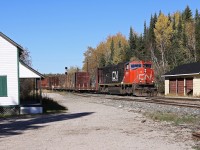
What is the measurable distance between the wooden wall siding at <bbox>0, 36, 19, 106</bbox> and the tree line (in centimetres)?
3038

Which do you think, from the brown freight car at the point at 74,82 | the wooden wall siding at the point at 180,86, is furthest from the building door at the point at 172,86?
the brown freight car at the point at 74,82

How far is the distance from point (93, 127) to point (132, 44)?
107 m

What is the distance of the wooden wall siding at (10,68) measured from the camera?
72.0 ft

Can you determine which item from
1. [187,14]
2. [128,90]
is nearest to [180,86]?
[128,90]

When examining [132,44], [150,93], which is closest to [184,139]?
[150,93]

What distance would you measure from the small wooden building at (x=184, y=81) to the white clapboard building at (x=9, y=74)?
21195mm

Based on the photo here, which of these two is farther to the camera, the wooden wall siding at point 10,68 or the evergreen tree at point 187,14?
the evergreen tree at point 187,14

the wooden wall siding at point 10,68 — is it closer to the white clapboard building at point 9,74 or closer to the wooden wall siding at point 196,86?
the white clapboard building at point 9,74

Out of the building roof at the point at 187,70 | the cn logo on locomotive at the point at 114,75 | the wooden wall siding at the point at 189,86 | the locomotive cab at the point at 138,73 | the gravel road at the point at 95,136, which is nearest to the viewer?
the gravel road at the point at 95,136

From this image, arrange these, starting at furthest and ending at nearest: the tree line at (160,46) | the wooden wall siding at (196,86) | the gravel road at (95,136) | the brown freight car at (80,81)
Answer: the tree line at (160,46), the brown freight car at (80,81), the wooden wall siding at (196,86), the gravel road at (95,136)

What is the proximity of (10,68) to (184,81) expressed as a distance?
24018mm

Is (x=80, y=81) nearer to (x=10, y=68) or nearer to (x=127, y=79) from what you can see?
(x=127, y=79)

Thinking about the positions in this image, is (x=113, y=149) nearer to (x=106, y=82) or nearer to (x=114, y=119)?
(x=114, y=119)

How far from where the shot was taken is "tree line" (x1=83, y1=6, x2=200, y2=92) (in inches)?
2755
